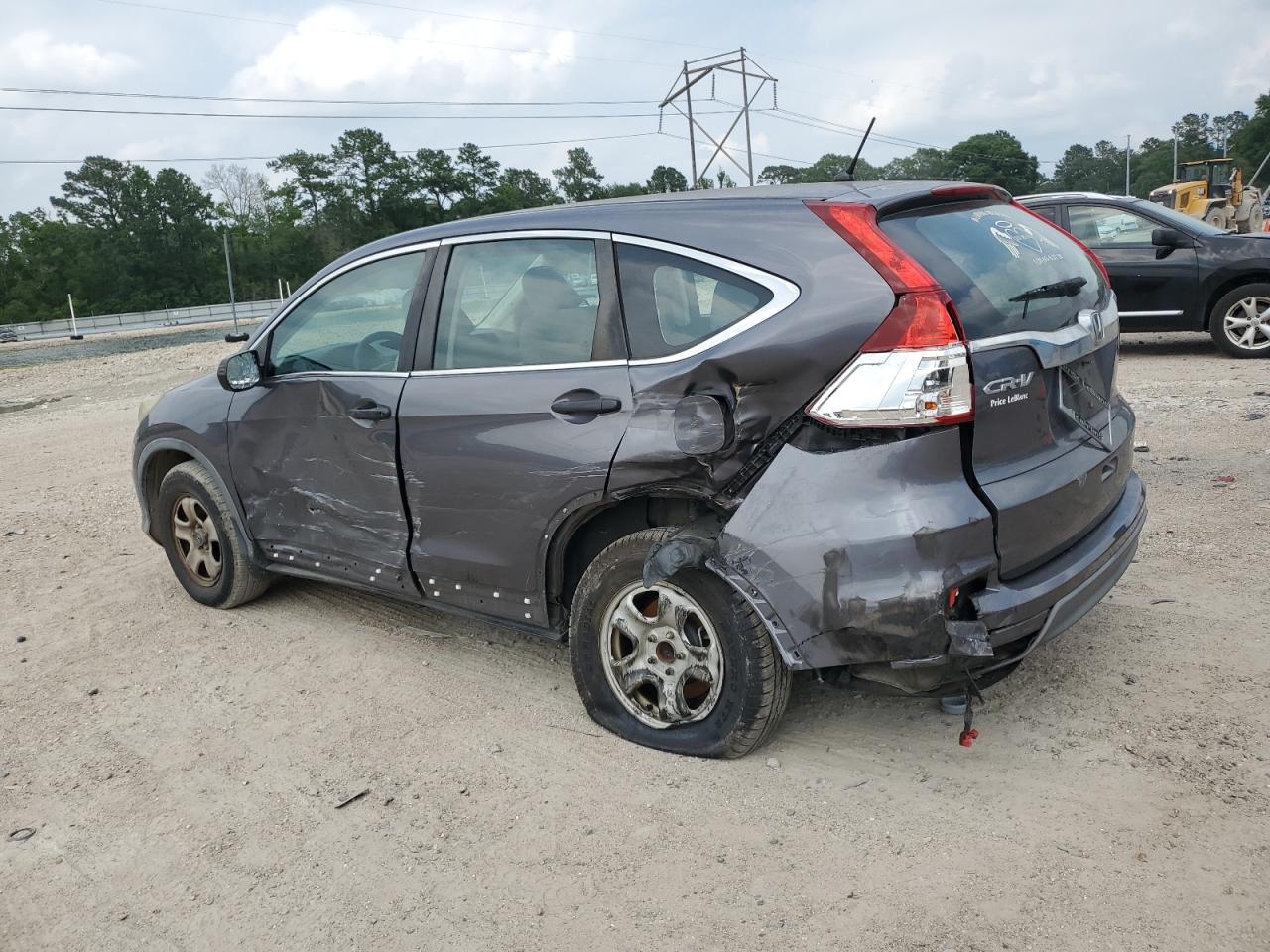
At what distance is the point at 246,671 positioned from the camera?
4.57m

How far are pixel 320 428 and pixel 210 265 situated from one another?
8929 cm

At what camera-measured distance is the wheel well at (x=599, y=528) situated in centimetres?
347

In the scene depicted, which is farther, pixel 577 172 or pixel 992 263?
pixel 577 172

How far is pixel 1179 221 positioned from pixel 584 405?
9.33 meters

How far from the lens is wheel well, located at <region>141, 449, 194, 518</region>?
538 cm

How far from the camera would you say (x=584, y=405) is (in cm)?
348

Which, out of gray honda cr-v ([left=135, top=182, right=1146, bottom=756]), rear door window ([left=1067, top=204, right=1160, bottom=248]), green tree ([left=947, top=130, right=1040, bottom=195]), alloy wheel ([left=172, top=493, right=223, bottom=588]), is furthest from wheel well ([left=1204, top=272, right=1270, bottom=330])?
green tree ([left=947, top=130, right=1040, bottom=195])

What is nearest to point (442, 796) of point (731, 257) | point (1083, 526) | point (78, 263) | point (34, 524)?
point (731, 257)

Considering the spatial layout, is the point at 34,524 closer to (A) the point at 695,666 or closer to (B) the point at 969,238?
(A) the point at 695,666

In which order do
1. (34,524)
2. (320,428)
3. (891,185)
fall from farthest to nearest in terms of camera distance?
1. (34,524)
2. (320,428)
3. (891,185)

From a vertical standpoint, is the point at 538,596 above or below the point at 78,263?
below

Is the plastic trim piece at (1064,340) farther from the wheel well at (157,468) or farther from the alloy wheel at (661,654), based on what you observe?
the wheel well at (157,468)

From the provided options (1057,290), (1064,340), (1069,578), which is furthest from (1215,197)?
(1069,578)

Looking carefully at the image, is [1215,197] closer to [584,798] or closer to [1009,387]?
[1009,387]
